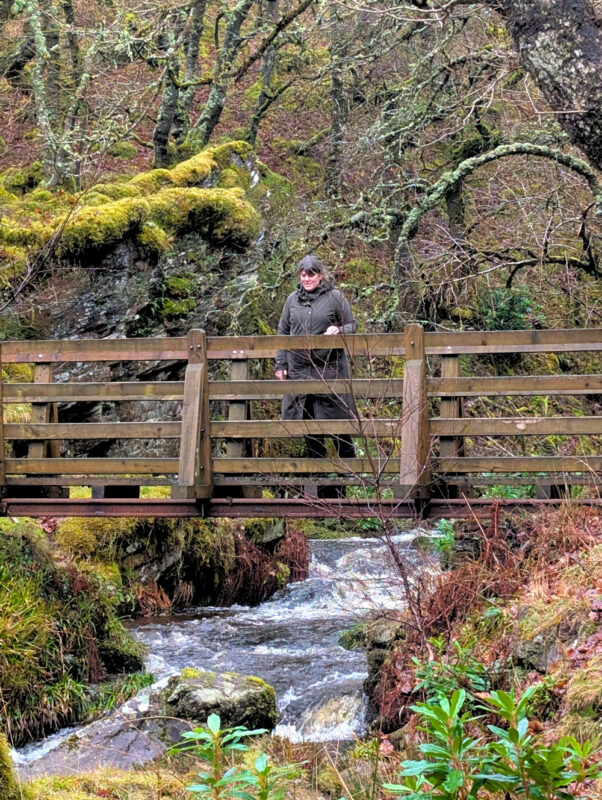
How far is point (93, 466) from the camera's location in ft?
23.2

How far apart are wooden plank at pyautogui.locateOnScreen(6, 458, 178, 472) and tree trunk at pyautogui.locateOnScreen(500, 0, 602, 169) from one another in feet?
12.9

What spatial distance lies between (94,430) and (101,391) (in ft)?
1.03

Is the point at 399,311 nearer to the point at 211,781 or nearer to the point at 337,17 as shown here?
the point at 337,17

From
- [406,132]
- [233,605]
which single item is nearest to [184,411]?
[233,605]

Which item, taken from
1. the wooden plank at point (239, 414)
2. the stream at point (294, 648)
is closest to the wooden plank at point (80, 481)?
the wooden plank at point (239, 414)

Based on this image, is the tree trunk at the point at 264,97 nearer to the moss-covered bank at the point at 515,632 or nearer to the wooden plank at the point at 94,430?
the wooden plank at the point at 94,430

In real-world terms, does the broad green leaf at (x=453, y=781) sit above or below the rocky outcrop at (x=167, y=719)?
above

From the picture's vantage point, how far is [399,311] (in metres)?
12.7

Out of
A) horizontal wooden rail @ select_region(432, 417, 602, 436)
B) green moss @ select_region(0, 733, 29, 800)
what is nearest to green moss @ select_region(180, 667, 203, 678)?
horizontal wooden rail @ select_region(432, 417, 602, 436)

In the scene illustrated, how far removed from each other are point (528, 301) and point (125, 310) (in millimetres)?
6372

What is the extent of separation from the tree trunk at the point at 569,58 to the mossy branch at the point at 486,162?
18.0ft

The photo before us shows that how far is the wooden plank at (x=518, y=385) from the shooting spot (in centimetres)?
655

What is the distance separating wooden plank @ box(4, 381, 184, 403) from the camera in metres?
6.96

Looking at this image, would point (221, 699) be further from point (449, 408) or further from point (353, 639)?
point (449, 408)
